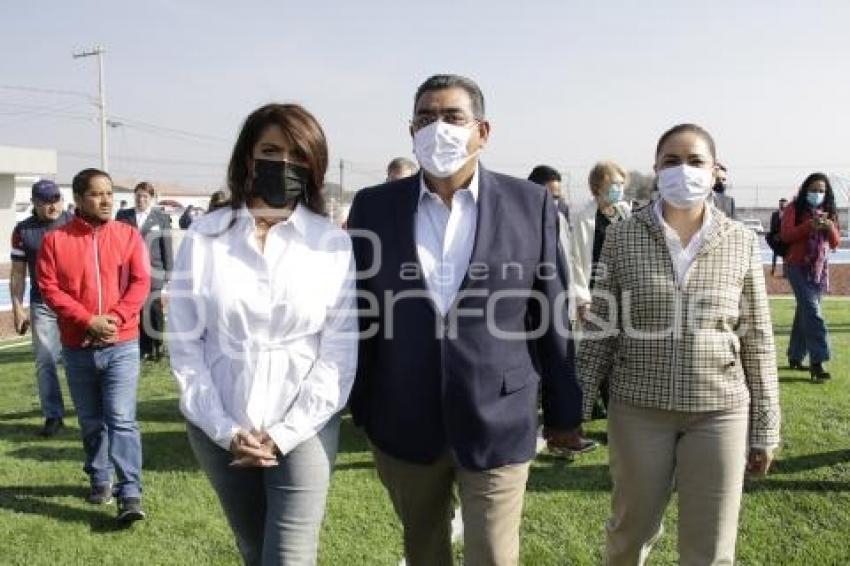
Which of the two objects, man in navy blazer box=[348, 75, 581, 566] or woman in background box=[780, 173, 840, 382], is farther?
woman in background box=[780, 173, 840, 382]

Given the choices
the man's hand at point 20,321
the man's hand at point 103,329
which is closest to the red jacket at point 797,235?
the man's hand at point 103,329

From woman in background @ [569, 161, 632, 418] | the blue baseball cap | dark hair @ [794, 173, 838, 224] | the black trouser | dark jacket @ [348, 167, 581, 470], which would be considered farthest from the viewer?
the black trouser

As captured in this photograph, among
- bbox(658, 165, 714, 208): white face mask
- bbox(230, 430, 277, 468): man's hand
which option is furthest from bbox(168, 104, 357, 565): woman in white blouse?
bbox(658, 165, 714, 208): white face mask

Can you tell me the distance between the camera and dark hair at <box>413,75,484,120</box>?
251 cm

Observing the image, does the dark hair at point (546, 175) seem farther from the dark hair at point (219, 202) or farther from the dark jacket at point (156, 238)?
the dark jacket at point (156, 238)

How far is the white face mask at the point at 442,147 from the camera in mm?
2471

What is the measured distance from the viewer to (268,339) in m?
2.39

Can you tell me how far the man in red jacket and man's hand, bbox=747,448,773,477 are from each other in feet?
10.4

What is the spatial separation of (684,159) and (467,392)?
1.28 metres

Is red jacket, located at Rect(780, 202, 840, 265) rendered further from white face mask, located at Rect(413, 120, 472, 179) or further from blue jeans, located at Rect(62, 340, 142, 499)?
blue jeans, located at Rect(62, 340, 142, 499)

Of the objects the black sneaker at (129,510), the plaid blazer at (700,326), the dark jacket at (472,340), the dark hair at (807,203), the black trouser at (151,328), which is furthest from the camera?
the black trouser at (151,328)

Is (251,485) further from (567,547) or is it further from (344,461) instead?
(344,461)

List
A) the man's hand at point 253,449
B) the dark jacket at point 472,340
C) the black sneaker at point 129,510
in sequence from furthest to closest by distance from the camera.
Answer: the black sneaker at point 129,510 < the dark jacket at point 472,340 < the man's hand at point 253,449

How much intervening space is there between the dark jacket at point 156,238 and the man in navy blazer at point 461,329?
6.21 metres
